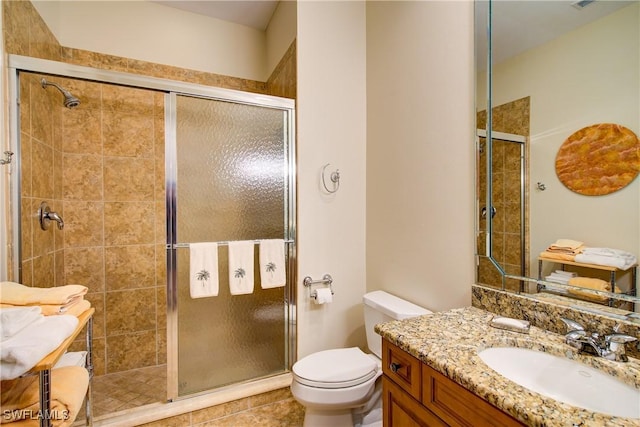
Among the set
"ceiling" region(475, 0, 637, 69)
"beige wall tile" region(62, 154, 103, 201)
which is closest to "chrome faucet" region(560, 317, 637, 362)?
"ceiling" region(475, 0, 637, 69)

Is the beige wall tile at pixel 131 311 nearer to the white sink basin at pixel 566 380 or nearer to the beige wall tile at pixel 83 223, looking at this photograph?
the beige wall tile at pixel 83 223

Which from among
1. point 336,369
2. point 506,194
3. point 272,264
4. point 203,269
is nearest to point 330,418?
point 336,369

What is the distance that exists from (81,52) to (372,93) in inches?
85.5

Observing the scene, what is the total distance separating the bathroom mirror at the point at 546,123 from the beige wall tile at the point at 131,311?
239 centimetres

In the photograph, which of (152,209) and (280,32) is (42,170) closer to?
(152,209)

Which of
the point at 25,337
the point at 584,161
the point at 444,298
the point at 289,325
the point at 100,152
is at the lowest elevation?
the point at 289,325

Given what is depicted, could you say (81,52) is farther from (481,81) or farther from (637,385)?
(637,385)

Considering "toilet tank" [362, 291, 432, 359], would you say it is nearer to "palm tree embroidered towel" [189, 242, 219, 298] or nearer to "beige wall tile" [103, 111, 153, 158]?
"palm tree embroidered towel" [189, 242, 219, 298]

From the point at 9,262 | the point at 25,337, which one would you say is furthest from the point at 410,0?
the point at 9,262

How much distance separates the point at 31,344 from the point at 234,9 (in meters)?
2.59

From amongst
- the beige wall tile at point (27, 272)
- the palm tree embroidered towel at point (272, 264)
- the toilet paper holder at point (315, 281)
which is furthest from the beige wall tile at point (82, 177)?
the toilet paper holder at point (315, 281)

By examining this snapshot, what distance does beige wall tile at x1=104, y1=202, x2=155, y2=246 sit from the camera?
2203 mm

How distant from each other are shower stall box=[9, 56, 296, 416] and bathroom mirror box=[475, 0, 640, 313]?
114 cm

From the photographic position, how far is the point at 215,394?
1689mm
